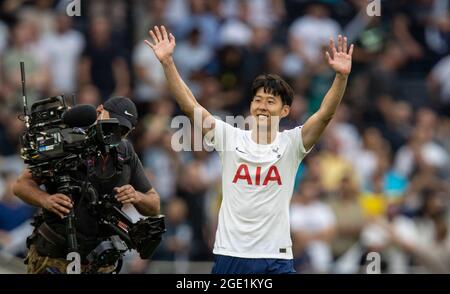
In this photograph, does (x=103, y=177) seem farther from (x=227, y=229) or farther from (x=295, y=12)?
(x=295, y=12)

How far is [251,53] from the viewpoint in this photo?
16.8 metres

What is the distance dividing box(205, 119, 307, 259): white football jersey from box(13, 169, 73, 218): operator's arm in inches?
42.5

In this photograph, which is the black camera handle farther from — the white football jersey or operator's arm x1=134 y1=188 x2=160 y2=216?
the white football jersey

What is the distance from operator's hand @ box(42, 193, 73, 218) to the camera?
9094 mm

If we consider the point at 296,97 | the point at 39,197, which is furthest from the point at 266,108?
the point at 296,97

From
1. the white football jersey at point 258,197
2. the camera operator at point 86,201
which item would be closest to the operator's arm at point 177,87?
the white football jersey at point 258,197

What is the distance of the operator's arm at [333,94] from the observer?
8945 millimetres

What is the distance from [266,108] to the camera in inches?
361

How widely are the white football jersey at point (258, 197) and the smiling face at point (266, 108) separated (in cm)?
14

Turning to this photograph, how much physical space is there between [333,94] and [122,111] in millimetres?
1593

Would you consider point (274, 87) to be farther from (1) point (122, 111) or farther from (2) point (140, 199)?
(2) point (140, 199)

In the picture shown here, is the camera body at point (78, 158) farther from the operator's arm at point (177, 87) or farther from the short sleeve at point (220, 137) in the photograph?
the short sleeve at point (220, 137)

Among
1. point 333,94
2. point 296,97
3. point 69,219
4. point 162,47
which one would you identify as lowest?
point 69,219
